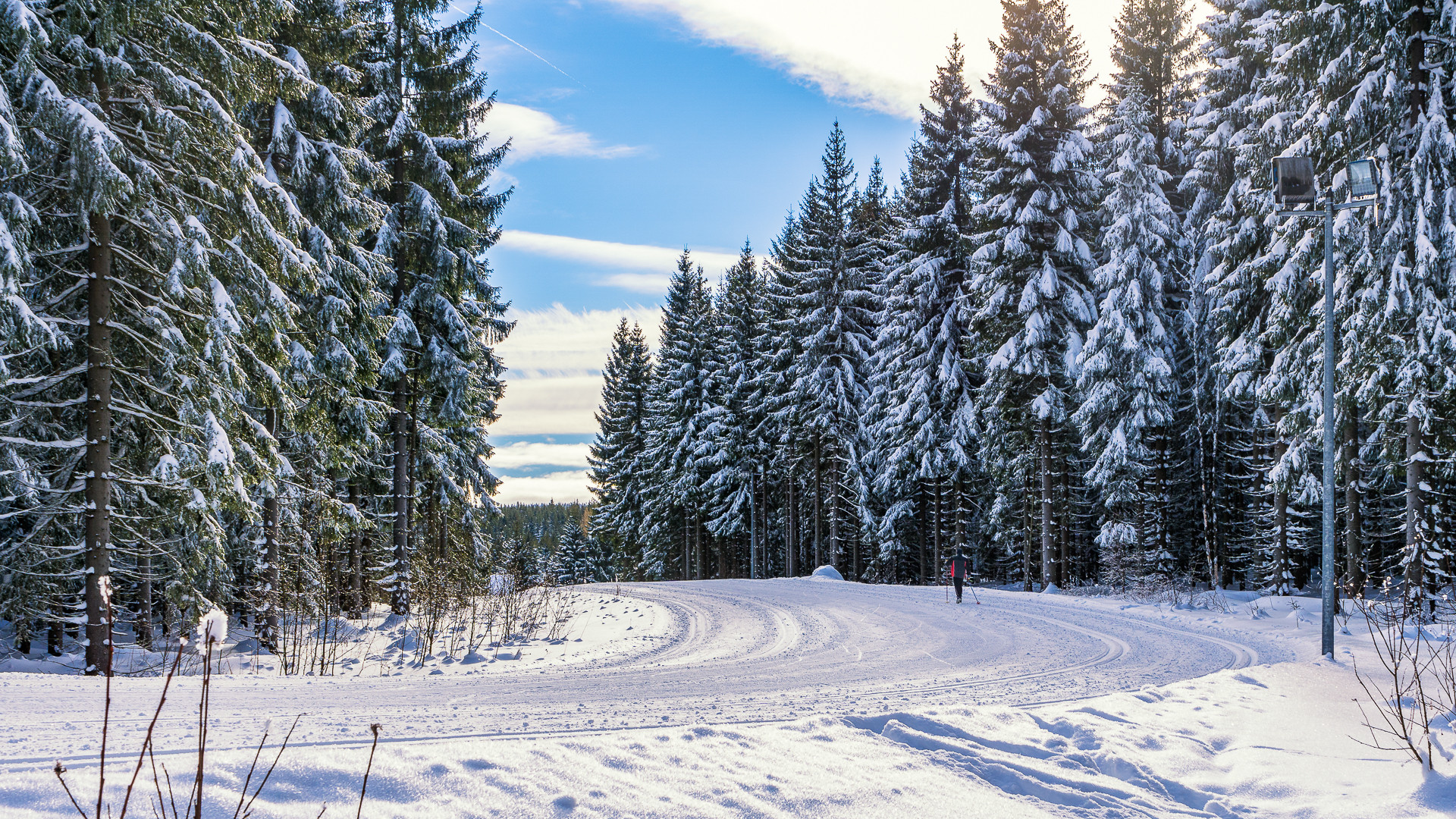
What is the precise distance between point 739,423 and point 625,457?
13.8 metres

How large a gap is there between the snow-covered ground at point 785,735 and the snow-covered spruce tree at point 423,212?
799 centimetres

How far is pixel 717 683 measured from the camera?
876 cm

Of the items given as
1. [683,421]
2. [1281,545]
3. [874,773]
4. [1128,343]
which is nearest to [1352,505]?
[1281,545]

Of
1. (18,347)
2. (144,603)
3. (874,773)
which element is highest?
(18,347)

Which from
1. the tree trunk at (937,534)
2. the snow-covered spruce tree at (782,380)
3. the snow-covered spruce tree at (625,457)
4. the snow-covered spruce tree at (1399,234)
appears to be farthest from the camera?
the snow-covered spruce tree at (625,457)

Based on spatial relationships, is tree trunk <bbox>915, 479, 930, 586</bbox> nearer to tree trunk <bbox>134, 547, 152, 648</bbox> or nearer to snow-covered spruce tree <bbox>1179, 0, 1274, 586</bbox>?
snow-covered spruce tree <bbox>1179, 0, 1274, 586</bbox>

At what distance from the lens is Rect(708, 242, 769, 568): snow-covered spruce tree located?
126 feet

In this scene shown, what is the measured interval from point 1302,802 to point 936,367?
23.4m

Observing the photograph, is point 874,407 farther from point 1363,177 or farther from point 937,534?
point 1363,177

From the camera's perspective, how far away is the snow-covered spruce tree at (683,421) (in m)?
40.4

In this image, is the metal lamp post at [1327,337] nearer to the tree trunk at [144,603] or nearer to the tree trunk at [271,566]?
the tree trunk at [271,566]

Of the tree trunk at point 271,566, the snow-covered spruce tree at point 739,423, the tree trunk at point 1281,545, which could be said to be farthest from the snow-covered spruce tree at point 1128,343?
the tree trunk at point 271,566

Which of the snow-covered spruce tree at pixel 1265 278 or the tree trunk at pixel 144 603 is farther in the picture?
the snow-covered spruce tree at pixel 1265 278

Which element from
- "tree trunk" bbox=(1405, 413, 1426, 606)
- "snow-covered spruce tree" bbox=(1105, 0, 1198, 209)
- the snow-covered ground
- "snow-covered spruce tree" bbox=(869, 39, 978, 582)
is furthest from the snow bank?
"snow-covered spruce tree" bbox=(1105, 0, 1198, 209)
